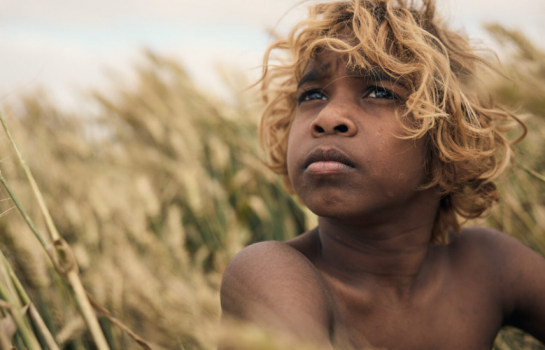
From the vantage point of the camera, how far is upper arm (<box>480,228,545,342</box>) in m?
1.25

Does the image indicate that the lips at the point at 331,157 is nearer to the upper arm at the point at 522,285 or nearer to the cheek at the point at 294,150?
the cheek at the point at 294,150

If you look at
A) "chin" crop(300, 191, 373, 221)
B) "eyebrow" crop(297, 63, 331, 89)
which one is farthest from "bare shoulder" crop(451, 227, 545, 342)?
"eyebrow" crop(297, 63, 331, 89)

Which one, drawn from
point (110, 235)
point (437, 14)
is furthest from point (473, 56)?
point (110, 235)

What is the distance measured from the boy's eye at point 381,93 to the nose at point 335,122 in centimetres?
8

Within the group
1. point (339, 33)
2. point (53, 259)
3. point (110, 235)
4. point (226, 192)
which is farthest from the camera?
point (226, 192)

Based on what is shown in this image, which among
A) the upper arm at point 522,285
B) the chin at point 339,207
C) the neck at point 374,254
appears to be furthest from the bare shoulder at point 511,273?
the chin at point 339,207

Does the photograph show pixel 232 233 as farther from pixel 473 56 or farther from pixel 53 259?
pixel 53 259

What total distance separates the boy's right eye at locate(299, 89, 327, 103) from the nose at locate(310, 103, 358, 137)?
0.09m

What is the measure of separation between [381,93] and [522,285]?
556mm

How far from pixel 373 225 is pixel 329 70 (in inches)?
12.3

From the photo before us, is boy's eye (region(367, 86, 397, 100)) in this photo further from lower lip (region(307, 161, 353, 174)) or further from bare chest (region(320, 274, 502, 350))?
bare chest (region(320, 274, 502, 350))

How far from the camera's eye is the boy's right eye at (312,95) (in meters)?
1.13

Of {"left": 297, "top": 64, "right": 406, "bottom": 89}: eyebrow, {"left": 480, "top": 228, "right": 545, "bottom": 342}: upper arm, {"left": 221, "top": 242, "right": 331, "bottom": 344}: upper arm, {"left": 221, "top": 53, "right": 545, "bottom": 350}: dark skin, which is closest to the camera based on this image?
{"left": 221, "top": 242, "right": 331, "bottom": 344}: upper arm

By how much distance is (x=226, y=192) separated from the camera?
239cm
